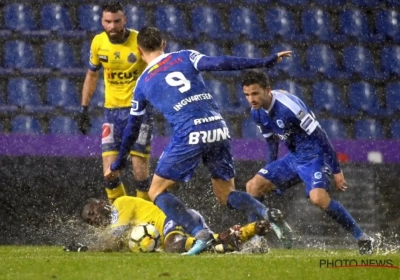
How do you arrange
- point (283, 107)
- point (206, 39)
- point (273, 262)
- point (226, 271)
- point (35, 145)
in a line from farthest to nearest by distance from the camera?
point (206, 39), point (35, 145), point (283, 107), point (273, 262), point (226, 271)

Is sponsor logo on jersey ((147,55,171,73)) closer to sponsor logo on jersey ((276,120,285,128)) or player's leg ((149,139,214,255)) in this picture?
player's leg ((149,139,214,255))

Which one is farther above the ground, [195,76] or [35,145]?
[195,76]

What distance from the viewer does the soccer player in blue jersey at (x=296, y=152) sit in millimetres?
8914

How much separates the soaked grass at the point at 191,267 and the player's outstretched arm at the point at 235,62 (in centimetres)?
135

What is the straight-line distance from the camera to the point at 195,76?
8.09 metres

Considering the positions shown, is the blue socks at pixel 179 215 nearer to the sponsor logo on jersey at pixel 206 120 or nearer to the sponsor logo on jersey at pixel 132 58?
the sponsor logo on jersey at pixel 206 120

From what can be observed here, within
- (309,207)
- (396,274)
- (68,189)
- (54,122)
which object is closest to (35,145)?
(68,189)

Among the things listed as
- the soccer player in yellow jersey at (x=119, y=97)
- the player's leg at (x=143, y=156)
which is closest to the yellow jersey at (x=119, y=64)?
the soccer player in yellow jersey at (x=119, y=97)

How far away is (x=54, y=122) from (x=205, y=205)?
2.44 meters

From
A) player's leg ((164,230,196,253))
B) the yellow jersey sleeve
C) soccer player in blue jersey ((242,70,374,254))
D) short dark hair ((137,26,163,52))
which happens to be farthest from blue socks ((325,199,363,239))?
the yellow jersey sleeve

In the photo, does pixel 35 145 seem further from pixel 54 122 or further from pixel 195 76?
pixel 195 76

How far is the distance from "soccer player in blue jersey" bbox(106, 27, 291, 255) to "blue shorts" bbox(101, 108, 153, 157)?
180 centimetres

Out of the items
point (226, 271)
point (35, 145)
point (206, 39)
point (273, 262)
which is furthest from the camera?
point (206, 39)

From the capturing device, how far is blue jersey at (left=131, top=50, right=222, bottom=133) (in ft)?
26.1
